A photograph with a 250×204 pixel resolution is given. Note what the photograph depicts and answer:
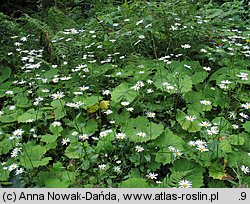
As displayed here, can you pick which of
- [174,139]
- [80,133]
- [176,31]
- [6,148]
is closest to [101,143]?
[80,133]

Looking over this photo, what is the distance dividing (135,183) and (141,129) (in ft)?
1.77

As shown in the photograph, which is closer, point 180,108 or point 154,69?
point 180,108

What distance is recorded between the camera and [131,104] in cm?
296

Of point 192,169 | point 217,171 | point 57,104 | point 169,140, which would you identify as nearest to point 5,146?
point 57,104

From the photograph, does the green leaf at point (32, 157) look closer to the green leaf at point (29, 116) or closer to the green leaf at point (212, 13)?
the green leaf at point (29, 116)

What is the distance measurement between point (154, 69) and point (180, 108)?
590 mm

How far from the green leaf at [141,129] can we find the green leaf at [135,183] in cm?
35

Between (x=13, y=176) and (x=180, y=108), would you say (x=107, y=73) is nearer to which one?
(x=180, y=108)

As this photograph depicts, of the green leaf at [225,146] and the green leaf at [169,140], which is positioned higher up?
the green leaf at [169,140]

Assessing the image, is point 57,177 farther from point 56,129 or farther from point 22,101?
point 22,101

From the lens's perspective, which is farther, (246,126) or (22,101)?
(22,101)

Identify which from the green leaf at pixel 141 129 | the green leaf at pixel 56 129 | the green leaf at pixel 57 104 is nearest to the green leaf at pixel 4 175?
the green leaf at pixel 56 129

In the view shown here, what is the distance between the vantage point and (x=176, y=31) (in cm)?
367

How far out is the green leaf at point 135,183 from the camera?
215 centimetres
